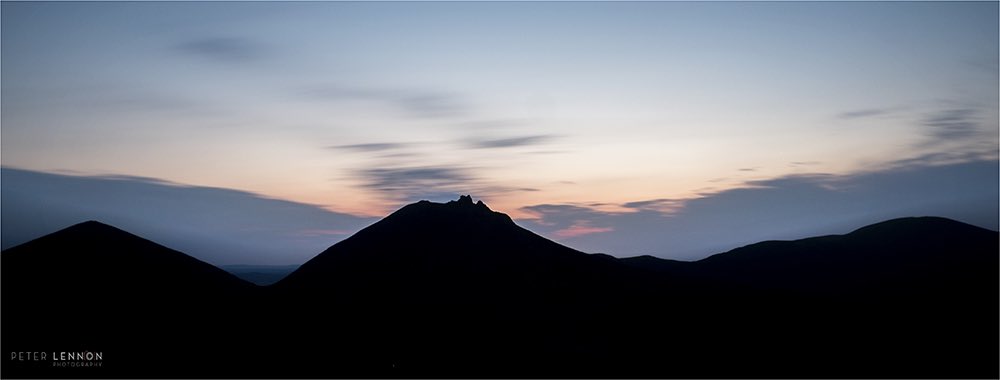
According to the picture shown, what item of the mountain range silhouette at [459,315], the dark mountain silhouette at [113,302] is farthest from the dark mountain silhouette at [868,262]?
the dark mountain silhouette at [113,302]

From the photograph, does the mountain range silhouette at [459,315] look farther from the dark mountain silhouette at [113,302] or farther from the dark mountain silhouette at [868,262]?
the dark mountain silhouette at [868,262]

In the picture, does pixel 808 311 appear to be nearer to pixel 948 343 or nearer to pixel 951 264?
pixel 948 343

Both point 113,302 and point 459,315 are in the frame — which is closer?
point 113,302

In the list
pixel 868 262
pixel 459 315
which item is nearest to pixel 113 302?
pixel 459 315

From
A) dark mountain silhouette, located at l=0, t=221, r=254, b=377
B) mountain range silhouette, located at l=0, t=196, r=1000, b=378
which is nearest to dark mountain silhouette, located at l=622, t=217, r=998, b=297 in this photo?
mountain range silhouette, located at l=0, t=196, r=1000, b=378

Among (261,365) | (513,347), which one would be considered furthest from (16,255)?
(513,347)

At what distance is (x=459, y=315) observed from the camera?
244ft

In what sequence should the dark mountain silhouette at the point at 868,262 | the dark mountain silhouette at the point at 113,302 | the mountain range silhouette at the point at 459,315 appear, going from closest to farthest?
the dark mountain silhouette at the point at 113,302, the mountain range silhouette at the point at 459,315, the dark mountain silhouette at the point at 868,262

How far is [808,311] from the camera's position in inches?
3007

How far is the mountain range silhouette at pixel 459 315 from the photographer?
62188 millimetres

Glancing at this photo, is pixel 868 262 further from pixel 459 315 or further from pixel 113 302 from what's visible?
pixel 113 302

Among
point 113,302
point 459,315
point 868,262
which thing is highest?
point 113,302

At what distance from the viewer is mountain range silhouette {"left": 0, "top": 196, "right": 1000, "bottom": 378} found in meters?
62.2

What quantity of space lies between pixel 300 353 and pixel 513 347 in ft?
63.7
